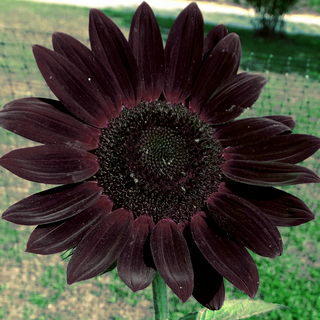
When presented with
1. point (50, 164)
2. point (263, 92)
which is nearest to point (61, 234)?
point (50, 164)

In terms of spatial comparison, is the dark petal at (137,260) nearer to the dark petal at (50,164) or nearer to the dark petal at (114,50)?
the dark petal at (50,164)

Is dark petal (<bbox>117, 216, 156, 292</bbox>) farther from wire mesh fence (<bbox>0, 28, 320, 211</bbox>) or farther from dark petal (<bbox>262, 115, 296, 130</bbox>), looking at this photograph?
wire mesh fence (<bbox>0, 28, 320, 211</bbox>)

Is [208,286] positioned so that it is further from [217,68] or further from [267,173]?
[217,68]

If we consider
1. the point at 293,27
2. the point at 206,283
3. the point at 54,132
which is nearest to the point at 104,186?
the point at 54,132

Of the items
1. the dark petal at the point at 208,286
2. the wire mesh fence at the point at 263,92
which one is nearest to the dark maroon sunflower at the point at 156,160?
the dark petal at the point at 208,286

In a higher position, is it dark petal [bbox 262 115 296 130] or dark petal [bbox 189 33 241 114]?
dark petal [bbox 189 33 241 114]

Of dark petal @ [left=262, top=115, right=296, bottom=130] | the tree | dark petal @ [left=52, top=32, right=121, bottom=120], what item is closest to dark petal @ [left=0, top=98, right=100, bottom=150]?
dark petal @ [left=52, top=32, right=121, bottom=120]

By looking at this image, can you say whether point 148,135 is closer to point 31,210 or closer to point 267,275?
point 31,210
